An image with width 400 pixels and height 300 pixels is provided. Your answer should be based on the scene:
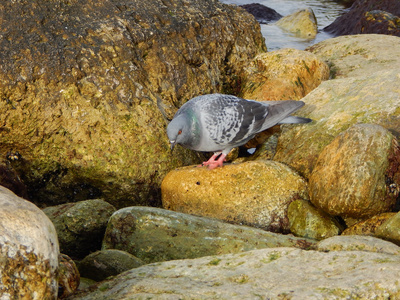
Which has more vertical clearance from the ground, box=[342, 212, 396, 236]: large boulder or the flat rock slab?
the flat rock slab

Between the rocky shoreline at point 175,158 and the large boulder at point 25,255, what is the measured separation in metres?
0.35

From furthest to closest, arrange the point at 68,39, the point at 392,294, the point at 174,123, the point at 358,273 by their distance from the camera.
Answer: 1. the point at 68,39
2. the point at 174,123
3. the point at 358,273
4. the point at 392,294

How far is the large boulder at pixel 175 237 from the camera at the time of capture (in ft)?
14.5

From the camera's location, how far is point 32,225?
106 inches

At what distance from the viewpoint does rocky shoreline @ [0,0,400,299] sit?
389 cm

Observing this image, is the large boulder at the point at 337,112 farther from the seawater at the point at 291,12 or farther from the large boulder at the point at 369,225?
the seawater at the point at 291,12

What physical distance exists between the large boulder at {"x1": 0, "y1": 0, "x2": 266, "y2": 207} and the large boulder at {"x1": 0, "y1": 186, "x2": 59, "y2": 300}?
3.17m

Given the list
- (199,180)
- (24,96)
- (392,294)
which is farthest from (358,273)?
(24,96)

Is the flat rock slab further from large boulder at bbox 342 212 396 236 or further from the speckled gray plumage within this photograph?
the speckled gray plumage

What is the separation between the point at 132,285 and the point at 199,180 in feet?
8.94

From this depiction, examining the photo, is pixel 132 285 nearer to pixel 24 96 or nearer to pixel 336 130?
pixel 24 96

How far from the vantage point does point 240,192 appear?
5.56 metres

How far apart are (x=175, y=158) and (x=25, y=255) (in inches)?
152

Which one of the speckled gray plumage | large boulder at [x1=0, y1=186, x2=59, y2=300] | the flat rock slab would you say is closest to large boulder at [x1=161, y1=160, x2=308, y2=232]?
the speckled gray plumage
